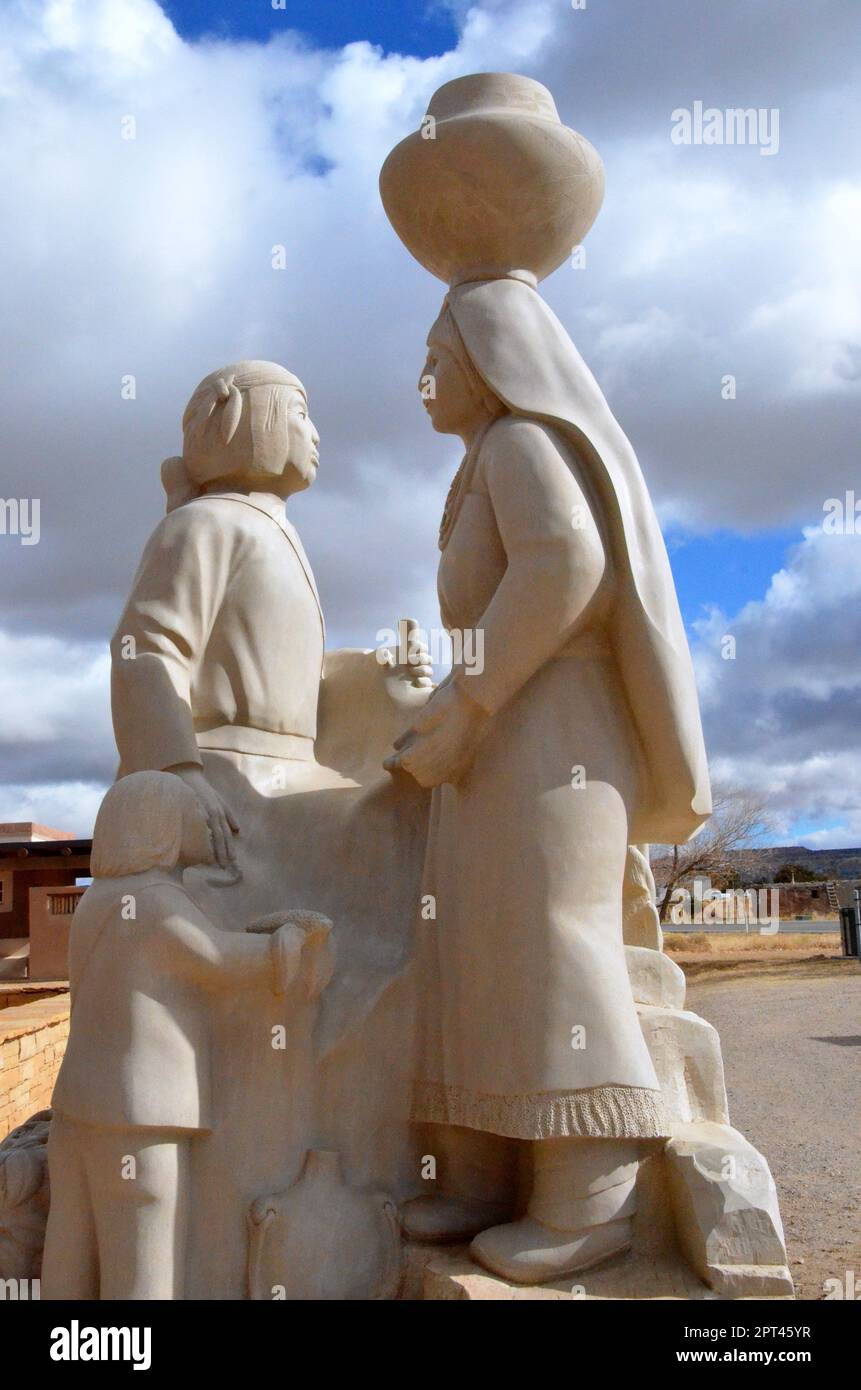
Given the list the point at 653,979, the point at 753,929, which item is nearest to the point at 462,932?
the point at 653,979

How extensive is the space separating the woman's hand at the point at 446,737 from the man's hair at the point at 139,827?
57cm

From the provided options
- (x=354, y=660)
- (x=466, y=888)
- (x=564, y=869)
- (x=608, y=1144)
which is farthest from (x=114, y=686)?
(x=608, y=1144)

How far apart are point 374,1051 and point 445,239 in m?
2.06

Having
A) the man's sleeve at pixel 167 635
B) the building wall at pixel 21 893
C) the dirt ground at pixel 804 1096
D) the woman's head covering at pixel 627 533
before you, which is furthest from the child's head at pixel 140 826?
the building wall at pixel 21 893

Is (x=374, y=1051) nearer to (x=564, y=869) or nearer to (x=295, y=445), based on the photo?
(x=564, y=869)

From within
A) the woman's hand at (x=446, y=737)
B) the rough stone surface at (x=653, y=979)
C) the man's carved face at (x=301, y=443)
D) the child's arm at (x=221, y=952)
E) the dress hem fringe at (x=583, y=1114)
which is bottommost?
the dress hem fringe at (x=583, y=1114)

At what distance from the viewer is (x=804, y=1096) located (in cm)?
933

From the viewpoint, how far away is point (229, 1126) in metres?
2.85

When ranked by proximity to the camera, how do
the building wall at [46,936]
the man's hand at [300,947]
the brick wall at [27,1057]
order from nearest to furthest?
the man's hand at [300,947] < the brick wall at [27,1057] < the building wall at [46,936]

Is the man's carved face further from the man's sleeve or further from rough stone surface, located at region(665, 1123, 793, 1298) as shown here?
rough stone surface, located at region(665, 1123, 793, 1298)

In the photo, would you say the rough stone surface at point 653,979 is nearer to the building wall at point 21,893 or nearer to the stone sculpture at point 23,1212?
the stone sculpture at point 23,1212

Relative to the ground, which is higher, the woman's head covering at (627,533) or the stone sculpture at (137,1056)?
the woman's head covering at (627,533)

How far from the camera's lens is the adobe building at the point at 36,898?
659 inches
